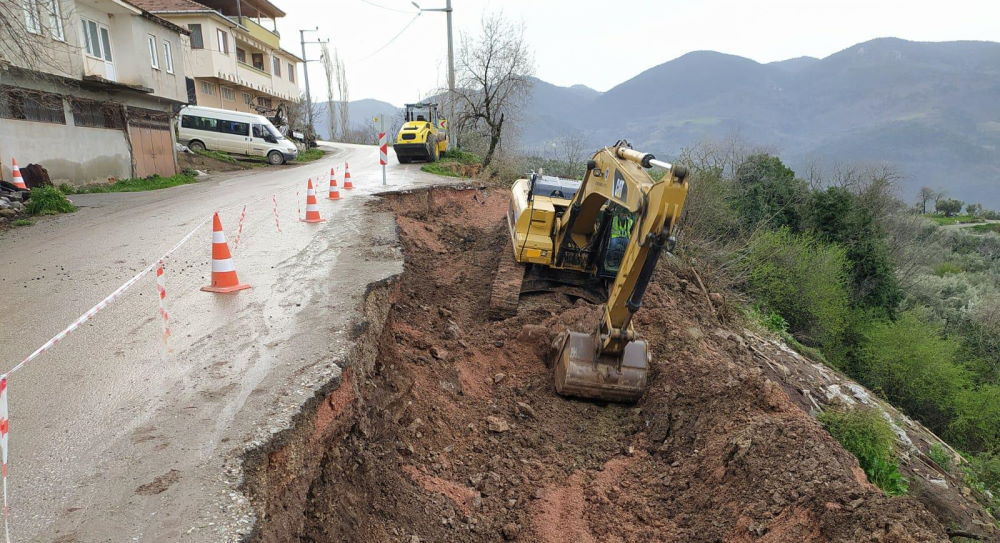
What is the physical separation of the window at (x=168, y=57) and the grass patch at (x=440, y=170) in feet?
28.9

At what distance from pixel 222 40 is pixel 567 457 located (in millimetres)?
30913

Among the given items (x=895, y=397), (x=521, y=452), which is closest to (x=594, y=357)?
(x=521, y=452)

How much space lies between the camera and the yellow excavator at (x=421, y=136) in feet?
66.5

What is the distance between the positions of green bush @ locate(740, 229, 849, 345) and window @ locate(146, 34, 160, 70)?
19.4m

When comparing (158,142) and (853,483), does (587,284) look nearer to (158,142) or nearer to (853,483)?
(853,483)

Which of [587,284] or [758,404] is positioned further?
[587,284]

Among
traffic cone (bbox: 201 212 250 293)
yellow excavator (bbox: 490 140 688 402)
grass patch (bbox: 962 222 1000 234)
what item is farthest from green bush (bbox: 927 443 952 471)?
grass patch (bbox: 962 222 1000 234)

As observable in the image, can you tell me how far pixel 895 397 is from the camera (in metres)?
16.5

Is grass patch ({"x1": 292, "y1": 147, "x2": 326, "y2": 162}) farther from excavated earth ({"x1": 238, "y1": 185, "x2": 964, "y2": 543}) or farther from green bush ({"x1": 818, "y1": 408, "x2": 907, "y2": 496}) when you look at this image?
green bush ({"x1": 818, "y1": 408, "x2": 907, "y2": 496})

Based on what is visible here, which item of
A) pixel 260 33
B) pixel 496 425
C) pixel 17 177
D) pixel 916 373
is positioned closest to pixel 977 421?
pixel 916 373

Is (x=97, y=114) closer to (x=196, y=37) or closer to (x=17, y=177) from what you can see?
(x=17, y=177)

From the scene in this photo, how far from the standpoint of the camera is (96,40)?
49.2ft

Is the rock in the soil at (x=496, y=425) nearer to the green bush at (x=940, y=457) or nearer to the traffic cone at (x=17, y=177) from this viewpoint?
the green bush at (x=940, y=457)

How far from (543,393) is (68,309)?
4970 mm
